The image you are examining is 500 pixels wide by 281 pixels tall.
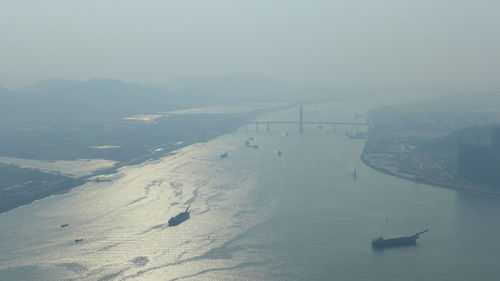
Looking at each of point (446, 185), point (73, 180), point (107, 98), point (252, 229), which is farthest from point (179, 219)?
point (107, 98)

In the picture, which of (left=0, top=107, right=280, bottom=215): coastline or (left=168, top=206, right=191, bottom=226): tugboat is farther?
(left=0, top=107, right=280, bottom=215): coastline

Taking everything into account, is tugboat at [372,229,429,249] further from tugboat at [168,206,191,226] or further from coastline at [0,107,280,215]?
coastline at [0,107,280,215]

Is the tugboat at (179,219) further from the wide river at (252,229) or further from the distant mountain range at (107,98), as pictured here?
the distant mountain range at (107,98)

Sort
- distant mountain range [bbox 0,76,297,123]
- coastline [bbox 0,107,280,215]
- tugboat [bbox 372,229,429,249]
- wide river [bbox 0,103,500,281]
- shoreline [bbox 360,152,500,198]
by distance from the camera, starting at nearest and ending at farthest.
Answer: wide river [bbox 0,103,500,281]
tugboat [bbox 372,229,429,249]
coastline [bbox 0,107,280,215]
shoreline [bbox 360,152,500,198]
distant mountain range [bbox 0,76,297,123]

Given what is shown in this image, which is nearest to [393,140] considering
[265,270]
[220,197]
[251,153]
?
[251,153]

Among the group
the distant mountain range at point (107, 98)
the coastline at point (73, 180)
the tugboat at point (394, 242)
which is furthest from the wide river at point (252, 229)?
the distant mountain range at point (107, 98)

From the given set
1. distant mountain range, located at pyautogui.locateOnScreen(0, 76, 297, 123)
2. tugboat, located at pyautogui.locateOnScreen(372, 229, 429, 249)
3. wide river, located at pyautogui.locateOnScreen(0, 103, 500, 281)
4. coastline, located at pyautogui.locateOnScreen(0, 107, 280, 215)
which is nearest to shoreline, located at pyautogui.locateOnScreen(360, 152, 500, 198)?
wide river, located at pyautogui.locateOnScreen(0, 103, 500, 281)
